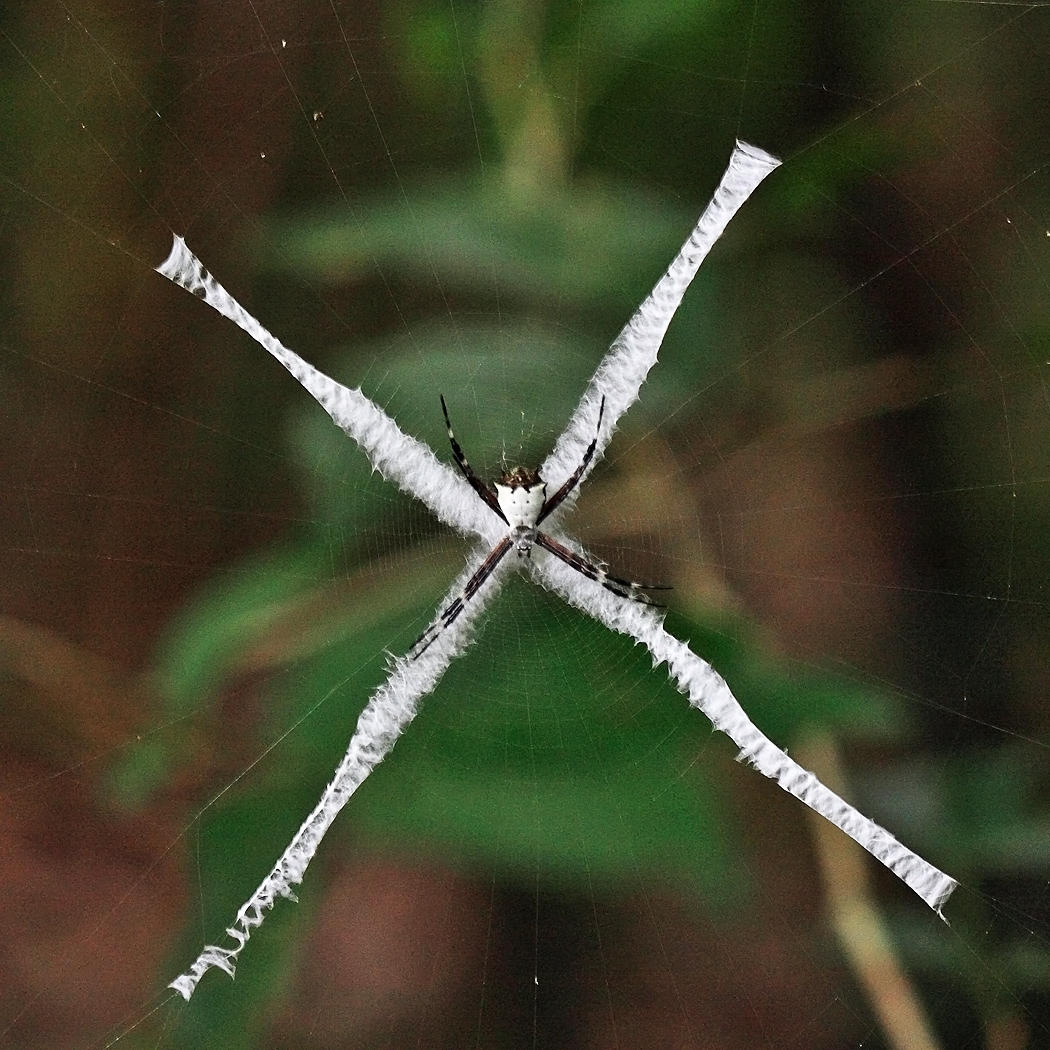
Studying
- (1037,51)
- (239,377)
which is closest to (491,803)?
(239,377)

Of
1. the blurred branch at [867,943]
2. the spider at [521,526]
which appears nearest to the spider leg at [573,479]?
the spider at [521,526]

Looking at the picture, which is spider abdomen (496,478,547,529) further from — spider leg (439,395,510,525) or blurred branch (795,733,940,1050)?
blurred branch (795,733,940,1050)

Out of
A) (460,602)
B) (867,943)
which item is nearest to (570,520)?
(460,602)

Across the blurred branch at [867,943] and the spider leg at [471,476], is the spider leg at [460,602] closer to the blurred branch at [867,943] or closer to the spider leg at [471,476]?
the spider leg at [471,476]

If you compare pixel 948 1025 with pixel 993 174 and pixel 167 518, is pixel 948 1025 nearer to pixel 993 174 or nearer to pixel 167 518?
pixel 993 174

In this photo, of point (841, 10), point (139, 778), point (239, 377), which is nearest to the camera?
point (841, 10)

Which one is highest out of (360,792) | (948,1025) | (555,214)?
(555,214)

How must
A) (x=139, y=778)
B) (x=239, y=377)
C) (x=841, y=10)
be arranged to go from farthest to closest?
(x=139, y=778)
(x=239, y=377)
(x=841, y=10)

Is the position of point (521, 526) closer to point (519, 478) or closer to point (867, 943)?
point (519, 478)
